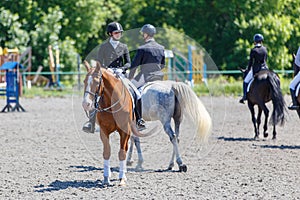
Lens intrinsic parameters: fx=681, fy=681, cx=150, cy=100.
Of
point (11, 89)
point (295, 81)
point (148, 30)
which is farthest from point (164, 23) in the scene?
point (148, 30)

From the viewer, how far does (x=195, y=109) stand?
9602mm

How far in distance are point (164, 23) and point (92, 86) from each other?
30043 mm

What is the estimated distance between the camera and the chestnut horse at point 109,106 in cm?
813

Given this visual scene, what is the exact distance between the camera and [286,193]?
7.68 m

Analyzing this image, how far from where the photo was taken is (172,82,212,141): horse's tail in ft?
31.3

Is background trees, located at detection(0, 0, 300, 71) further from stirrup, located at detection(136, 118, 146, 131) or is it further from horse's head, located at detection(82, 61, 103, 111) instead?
horse's head, located at detection(82, 61, 103, 111)

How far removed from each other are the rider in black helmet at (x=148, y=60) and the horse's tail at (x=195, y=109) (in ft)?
1.41

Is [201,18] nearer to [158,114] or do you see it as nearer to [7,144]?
[7,144]

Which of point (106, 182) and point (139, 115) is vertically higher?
point (139, 115)

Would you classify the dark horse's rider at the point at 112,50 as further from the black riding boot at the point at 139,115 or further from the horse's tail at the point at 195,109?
the horse's tail at the point at 195,109

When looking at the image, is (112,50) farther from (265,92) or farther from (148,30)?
(265,92)

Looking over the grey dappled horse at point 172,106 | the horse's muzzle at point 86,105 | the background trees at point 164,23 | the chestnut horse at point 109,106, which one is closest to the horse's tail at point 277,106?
the grey dappled horse at point 172,106

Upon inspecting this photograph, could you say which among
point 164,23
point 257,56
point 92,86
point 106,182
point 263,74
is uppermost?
point 164,23

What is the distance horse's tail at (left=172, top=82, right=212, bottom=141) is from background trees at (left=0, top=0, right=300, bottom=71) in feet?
78.3
